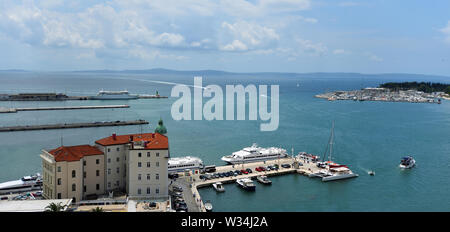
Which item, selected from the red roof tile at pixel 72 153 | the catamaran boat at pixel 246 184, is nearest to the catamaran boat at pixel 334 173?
the catamaran boat at pixel 246 184

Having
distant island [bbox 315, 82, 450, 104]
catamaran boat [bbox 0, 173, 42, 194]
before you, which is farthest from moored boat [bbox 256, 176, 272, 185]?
distant island [bbox 315, 82, 450, 104]

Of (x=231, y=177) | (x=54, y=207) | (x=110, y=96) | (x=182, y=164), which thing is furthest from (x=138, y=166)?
(x=110, y=96)

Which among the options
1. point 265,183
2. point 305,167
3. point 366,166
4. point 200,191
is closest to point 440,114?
point 366,166

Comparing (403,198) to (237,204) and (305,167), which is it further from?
(237,204)

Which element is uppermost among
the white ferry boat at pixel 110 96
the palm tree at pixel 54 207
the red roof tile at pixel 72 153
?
the white ferry boat at pixel 110 96

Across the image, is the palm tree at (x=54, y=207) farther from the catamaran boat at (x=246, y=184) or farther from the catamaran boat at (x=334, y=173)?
the catamaran boat at (x=334, y=173)

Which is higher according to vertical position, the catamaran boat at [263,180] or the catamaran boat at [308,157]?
the catamaran boat at [308,157]

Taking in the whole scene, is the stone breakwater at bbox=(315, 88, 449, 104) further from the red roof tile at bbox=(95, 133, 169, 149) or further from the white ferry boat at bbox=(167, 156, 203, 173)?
the red roof tile at bbox=(95, 133, 169, 149)

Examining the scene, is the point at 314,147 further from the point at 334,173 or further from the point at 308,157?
the point at 334,173
